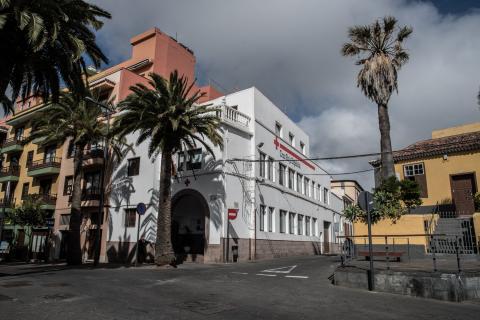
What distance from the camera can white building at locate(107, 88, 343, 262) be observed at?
23.6m

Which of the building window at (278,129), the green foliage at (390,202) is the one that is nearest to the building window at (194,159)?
the building window at (278,129)

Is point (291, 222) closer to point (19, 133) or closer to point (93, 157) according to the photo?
point (93, 157)

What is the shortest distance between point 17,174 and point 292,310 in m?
41.6

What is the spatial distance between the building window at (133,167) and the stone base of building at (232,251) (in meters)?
5.45

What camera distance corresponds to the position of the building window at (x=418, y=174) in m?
27.0

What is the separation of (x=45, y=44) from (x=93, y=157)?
52.7 ft

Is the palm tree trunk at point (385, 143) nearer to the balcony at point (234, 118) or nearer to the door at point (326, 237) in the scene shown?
the balcony at point (234, 118)

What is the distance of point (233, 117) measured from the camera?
25828 millimetres

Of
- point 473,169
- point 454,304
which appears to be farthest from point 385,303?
point 473,169

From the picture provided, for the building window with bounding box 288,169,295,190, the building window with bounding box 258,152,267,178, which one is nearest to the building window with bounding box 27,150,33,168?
the building window with bounding box 258,152,267,178

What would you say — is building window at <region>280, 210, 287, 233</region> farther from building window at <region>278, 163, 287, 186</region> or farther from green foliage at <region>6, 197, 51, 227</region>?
green foliage at <region>6, 197, 51, 227</region>

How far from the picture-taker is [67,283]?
12.2 m

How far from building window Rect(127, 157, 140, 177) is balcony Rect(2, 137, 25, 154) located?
1978cm

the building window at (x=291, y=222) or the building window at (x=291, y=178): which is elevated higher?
the building window at (x=291, y=178)
